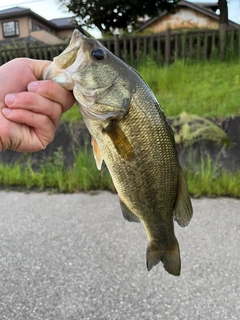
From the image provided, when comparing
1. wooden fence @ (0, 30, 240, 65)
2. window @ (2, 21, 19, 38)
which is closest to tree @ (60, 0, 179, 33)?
wooden fence @ (0, 30, 240, 65)

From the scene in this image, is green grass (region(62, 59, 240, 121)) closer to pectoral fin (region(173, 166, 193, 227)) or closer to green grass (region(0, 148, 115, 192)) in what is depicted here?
green grass (region(0, 148, 115, 192))

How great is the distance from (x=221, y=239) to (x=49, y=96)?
2.32 metres

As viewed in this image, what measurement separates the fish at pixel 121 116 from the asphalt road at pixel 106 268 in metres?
1.47

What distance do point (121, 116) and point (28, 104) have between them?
10.3 inches

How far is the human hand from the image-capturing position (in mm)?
1016

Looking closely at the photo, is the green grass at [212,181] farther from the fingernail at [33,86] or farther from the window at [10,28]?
the window at [10,28]

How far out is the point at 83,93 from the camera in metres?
1.00

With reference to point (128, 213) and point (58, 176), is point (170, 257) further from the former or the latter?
point (58, 176)

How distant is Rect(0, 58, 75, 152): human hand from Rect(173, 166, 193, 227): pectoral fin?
413 millimetres

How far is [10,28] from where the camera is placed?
1816 centimetres

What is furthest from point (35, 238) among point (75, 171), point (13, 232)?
point (75, 171)

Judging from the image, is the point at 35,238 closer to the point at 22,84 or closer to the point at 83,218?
the point at 83,218

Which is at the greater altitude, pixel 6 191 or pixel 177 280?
pixel 177 280

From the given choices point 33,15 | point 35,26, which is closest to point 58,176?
point 33,15
